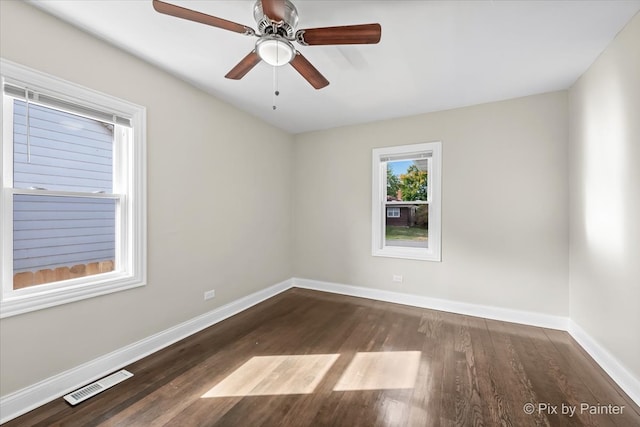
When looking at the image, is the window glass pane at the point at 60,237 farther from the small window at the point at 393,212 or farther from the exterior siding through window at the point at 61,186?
the small window at the point at 393,212

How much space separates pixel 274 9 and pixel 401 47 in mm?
1182

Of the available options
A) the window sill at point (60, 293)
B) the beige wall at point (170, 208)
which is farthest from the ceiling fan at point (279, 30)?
the window sill at point (60, 293)

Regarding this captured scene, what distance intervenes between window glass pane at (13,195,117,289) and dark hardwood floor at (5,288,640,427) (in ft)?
2.96

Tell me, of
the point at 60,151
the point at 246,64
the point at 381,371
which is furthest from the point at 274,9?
the point at 381,371

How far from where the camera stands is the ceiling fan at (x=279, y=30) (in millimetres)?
1451

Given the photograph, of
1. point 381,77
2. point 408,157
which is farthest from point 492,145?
point 381,77

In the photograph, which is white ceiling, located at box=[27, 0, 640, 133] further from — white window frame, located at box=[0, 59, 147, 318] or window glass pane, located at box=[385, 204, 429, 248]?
window glass pane, located at box=[385, 204, 429, 248]

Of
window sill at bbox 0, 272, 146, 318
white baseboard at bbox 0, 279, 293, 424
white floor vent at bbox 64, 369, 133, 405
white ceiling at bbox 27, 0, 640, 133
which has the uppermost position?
white ceiling at bbox 27, 0, 640, 133

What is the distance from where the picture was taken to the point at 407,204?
384cm

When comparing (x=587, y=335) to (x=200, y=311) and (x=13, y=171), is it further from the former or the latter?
(x=13, y=171)

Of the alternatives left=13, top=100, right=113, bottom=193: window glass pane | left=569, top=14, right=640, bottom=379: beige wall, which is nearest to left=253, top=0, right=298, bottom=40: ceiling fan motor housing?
left=13, top=100, right=113, bottom=193: window glass pane

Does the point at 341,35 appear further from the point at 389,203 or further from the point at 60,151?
the point at 389,203

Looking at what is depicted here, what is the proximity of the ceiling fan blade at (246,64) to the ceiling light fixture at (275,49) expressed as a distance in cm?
8

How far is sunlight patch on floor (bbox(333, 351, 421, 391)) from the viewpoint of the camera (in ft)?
6.57
